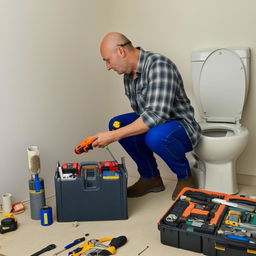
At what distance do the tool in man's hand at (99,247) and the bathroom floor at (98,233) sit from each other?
0.09 ft

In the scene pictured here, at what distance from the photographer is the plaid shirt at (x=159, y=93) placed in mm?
1924

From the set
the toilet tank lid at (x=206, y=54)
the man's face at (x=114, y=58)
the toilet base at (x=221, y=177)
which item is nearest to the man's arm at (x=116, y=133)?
the man's face at (x=114, y=58)

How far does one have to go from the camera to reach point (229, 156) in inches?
83.9

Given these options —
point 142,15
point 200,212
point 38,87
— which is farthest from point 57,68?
point 200,212

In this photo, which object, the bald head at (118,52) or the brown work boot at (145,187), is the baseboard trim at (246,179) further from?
the bald head at (118,52)

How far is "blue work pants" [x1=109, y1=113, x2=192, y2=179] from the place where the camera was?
2004mm

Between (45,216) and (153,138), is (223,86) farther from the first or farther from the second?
(45,216)

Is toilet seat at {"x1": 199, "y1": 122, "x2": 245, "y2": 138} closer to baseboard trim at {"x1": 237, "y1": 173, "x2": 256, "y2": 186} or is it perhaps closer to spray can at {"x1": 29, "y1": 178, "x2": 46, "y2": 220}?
baseboard trim at {"x1": 237, "y1": 173, "x2": 256, "y2": 186}

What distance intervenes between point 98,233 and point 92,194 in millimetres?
197

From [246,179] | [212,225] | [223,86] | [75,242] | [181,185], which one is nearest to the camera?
[212,225]

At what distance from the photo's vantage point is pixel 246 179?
8.01 feet

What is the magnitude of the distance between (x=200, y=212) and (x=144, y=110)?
64 centimetres

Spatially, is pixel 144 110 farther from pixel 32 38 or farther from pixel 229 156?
pixel 32 38

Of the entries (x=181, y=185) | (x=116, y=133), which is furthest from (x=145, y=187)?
(x=116, y=133)
